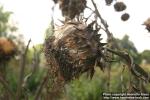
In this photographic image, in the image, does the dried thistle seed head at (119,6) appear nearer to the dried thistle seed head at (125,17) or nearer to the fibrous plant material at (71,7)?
the dried thistle seed head at (125,17)

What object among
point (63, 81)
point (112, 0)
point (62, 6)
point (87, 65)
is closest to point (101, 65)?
point (87, 65)

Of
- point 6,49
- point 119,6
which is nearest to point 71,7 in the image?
point 119,6

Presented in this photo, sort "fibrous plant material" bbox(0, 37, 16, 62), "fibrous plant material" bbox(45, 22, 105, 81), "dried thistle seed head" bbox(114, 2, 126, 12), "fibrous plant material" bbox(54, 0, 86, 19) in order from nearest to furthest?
"fibrous plant material" bbox(45, 22, 105, 81) < "fibrous plant material" bbox(54, 0, 86, 19) < "dried thistle seed head" bbox(114, 2, 126, 12) < "fibrous plant material" bbox(0, 37, 16, 62)

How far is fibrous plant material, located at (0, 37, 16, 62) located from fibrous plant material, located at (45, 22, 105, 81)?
10.9ft

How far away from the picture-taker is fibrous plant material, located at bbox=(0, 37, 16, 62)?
22.3 feet

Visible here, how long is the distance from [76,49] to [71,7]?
4.29ft

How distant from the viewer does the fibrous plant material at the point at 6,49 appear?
6.79 m

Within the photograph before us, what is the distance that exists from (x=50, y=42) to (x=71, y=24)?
0.26 meters

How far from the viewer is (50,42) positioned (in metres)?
3.55

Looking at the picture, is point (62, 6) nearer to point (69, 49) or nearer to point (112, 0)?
point (112, 0)

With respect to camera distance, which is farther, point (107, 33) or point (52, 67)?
point (107, 33)

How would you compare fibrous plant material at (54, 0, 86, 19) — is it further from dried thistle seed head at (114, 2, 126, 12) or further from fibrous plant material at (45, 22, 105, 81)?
fibrous plant material at (45, 22, 105, 81)

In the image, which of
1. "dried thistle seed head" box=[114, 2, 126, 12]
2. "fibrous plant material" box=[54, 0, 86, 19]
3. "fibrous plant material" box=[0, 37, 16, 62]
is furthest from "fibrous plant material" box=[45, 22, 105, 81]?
"fibrous plant material" box=[0, 37, 16, 62]

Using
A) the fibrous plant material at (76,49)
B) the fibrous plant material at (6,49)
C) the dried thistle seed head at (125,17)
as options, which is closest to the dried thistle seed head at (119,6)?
the dried thistle seed head at (125,17)
